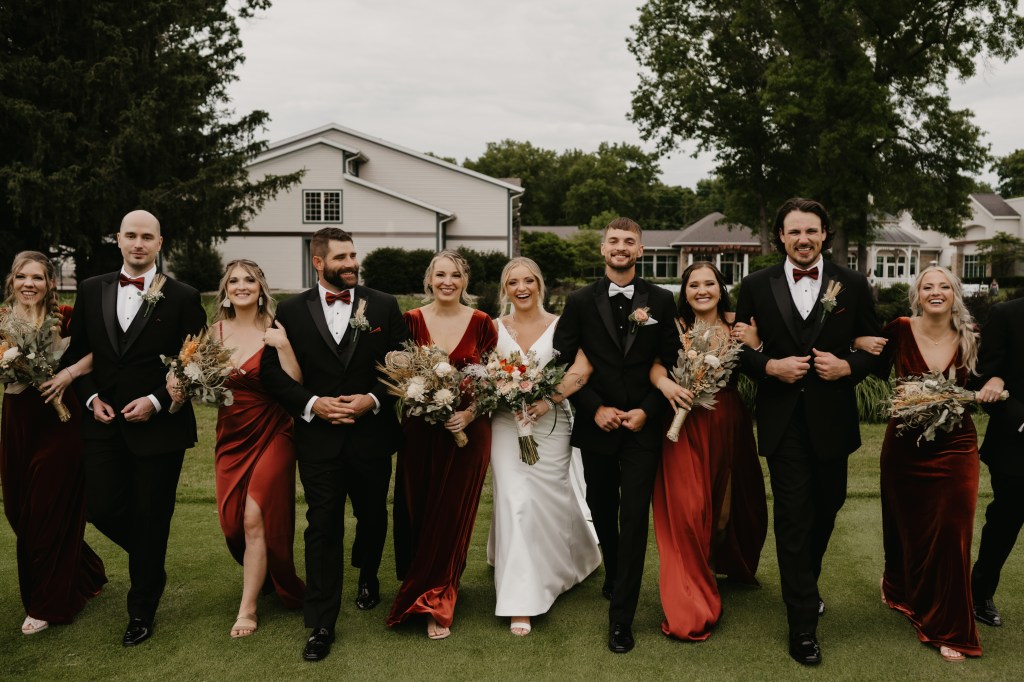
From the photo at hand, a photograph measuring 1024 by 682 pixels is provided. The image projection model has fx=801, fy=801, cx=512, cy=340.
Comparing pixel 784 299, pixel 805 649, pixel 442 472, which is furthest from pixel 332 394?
pixel 805 649

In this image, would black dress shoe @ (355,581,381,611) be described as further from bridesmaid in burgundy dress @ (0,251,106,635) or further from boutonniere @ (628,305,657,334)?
boutonniere @ (628,305,657,334)

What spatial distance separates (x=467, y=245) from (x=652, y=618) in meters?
38.8

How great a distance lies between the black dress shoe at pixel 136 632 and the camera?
490 centimetres

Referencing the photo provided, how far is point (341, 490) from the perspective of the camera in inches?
198

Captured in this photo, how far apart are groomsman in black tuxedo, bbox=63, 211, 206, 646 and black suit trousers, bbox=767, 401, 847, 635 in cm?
376

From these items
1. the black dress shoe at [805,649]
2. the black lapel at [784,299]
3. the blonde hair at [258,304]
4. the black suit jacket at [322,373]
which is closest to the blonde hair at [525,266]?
the black suit jacket at [322,373]

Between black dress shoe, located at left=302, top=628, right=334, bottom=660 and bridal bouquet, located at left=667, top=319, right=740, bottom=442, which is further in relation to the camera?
bridal bouquet, located at left=667, top=319, right=740, bottom=442

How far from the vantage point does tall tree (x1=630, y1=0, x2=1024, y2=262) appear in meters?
27.8

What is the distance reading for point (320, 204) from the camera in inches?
1563

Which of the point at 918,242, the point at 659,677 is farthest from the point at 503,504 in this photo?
the point at 918,242

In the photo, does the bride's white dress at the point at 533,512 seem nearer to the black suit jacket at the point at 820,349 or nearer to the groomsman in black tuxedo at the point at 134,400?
the black suit jacket at the point at 820,349

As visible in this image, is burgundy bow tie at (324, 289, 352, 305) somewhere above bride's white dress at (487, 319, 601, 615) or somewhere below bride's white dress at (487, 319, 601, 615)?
above

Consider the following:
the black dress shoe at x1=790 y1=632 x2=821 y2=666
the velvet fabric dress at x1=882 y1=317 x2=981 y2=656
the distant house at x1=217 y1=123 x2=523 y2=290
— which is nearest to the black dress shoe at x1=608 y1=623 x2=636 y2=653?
the black dress shoe at x1=790 y1=632 x2=821 y2=666

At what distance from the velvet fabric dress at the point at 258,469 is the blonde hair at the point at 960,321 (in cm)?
413
